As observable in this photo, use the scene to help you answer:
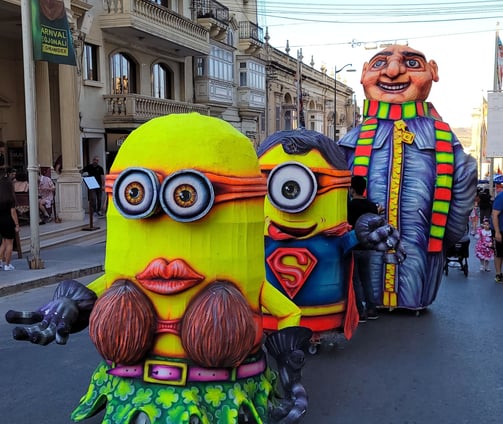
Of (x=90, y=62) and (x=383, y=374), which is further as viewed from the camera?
(x=90, y=62)

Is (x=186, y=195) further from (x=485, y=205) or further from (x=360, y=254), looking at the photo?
(x=485, y=205)

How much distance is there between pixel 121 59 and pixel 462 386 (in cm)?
1897

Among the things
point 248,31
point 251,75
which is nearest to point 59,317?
point 251,75

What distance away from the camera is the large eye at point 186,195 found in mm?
2887


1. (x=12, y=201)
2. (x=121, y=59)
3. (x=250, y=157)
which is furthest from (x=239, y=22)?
(x=250, y=157)

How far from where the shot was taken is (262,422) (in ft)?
10.4

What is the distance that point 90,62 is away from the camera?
63.9ft

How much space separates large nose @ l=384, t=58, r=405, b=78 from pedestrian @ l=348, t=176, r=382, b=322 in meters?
1.23

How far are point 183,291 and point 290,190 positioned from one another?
2022 millimetres

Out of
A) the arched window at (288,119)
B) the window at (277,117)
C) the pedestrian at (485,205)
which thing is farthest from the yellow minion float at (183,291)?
the arched window at (288,119)

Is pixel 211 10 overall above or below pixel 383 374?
above

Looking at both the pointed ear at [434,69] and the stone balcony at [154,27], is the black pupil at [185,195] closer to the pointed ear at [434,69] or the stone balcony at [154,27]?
the pointed ear at [434,69]

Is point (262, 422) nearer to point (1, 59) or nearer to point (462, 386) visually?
point (462, 386)

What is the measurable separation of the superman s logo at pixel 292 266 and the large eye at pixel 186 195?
2292 mm
